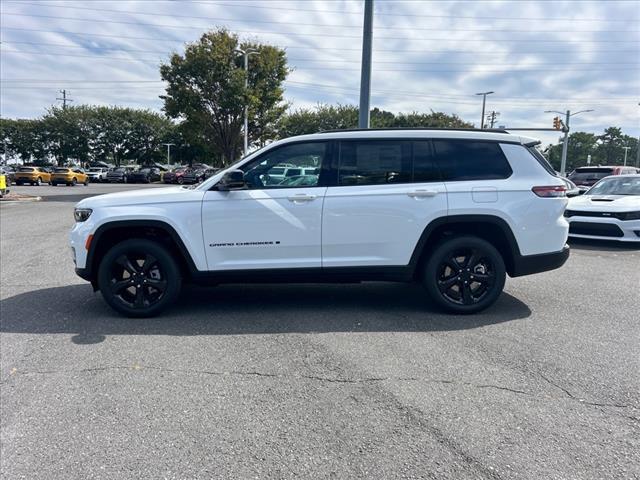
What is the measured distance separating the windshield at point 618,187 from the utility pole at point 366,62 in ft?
18.5

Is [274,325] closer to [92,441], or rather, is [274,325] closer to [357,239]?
[357,239]

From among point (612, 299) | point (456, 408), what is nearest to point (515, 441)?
point (456, 408)

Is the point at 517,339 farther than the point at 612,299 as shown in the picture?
No

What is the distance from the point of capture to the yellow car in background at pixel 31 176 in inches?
1415

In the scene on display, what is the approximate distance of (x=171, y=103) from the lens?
26.0 metres

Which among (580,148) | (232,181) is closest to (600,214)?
(232,181)

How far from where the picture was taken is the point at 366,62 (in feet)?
38.4

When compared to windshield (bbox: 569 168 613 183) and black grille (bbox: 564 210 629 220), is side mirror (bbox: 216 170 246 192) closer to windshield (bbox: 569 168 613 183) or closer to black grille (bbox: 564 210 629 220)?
black grille (bbox: 564 210 629 220)

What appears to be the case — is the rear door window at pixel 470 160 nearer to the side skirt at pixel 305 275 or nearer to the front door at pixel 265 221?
the side skirt at pixel 305 275

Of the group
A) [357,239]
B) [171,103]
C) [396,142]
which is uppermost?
[171,103]

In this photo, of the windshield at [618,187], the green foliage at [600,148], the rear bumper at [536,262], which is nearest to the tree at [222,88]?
the windshield at [618,187]

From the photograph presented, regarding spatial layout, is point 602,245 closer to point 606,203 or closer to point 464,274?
point 606,203

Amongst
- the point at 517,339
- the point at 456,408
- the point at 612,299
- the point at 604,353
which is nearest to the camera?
the point at 456,408

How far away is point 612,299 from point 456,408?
12.2 ft
